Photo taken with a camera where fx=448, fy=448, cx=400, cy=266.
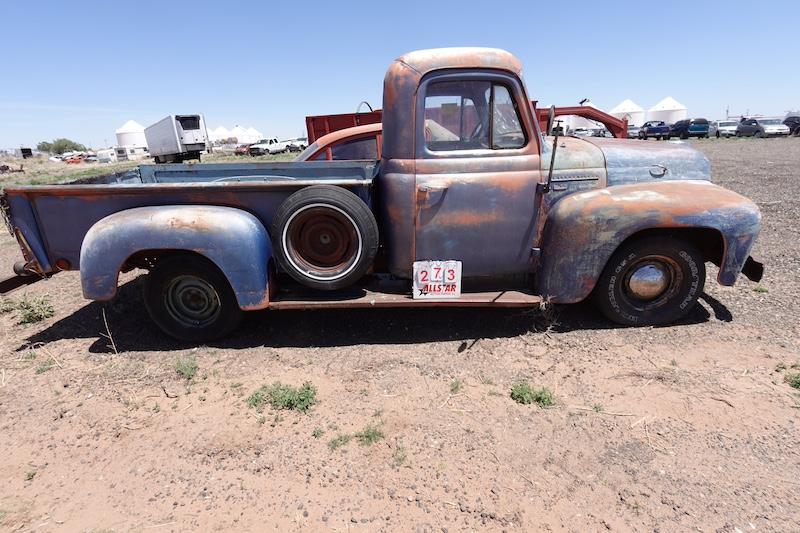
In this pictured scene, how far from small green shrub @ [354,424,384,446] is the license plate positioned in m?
1.11

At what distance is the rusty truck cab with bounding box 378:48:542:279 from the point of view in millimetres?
3303

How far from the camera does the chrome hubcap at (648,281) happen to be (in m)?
3.56

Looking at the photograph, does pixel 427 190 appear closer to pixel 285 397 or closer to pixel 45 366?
pixel 285 397

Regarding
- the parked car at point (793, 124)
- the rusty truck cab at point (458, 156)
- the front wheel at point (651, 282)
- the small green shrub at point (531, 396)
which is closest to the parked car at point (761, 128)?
the parked car at point (793, 124)

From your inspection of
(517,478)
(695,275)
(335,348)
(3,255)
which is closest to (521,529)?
(517,478)

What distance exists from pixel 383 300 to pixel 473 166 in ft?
3.98

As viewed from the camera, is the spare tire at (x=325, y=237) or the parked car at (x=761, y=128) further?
the parked car at (x=761, y=128)

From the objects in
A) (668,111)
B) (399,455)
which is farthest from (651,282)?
(668,111)

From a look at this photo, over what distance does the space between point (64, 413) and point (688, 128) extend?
3867 centimetres

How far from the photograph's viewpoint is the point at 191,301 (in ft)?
12.4

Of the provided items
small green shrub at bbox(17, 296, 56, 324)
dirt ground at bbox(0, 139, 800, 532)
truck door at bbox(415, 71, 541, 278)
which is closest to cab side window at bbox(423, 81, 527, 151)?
truck door at bbox(415, 71, 541, 278)

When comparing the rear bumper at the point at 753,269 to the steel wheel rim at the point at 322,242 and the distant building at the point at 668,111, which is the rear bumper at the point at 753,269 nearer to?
the steel wheel rim at the point at 322,242

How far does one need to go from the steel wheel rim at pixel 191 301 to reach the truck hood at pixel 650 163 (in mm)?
3363

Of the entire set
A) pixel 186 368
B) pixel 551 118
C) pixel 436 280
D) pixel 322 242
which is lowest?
pixel 186 368
